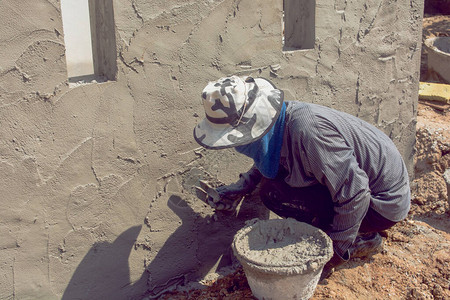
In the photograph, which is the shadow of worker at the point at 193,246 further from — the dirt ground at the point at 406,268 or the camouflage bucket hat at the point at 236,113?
the camouflage bucket hat at the point at 236,113

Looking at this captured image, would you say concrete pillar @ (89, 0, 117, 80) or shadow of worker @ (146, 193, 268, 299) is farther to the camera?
shadow of worker @ (146, 193, 268, 299)

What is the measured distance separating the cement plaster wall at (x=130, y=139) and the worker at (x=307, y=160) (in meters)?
0.26

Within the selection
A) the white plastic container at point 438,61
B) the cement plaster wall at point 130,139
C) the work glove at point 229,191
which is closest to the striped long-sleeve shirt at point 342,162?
the work glove at point 229,191

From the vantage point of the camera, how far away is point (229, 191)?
8.68 ft

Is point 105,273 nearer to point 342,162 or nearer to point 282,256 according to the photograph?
point 282,256

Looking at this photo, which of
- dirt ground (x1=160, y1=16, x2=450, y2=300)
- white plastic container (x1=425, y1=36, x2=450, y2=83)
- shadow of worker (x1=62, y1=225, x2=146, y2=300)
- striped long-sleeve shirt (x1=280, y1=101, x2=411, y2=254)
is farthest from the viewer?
white plastic container (x1=425, y1=36, x2=450, y2=83)

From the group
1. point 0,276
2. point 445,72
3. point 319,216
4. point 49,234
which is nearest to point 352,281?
point 319,216

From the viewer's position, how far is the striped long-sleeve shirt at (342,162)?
2.19 m

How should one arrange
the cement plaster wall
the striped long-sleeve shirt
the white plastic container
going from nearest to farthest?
the cement plaster wall, the striped long-sleeve shirt, the white plastic container

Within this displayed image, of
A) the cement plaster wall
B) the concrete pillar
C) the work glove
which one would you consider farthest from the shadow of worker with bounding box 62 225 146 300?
the concrete pillar

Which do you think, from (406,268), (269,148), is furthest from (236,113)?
(406,268)

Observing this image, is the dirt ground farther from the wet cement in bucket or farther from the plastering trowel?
the plastering trowel

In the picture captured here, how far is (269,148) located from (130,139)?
25.5 inches

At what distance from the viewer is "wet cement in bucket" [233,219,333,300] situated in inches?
82.6
